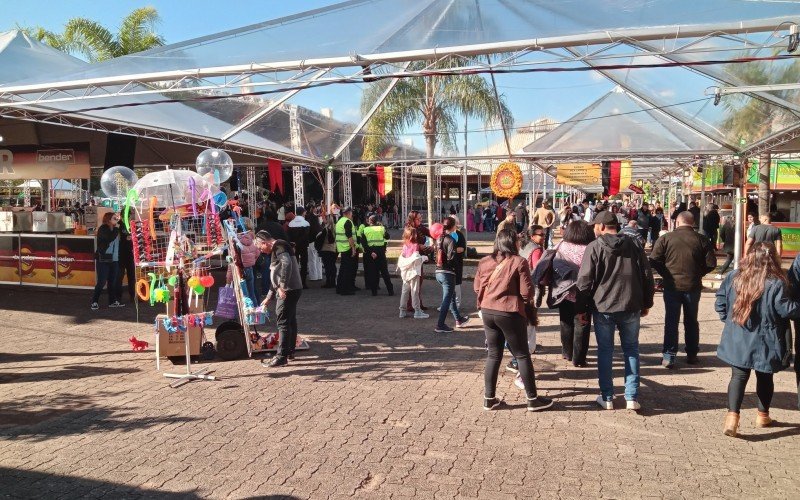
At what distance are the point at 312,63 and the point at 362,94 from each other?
8.01 metres

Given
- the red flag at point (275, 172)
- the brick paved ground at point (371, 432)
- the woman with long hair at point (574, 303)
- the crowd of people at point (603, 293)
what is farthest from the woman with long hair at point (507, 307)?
the red flag at point (275, 172)

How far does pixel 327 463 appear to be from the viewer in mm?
4465

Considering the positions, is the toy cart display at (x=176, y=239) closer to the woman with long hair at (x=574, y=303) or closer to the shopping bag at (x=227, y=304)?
the shopping bag at (x=227, y=304)

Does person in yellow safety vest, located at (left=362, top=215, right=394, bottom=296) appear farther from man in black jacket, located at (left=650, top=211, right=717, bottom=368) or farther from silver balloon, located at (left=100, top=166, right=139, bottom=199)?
man in black jacket, located at (left=650, top=211, right=717, bottom=368)

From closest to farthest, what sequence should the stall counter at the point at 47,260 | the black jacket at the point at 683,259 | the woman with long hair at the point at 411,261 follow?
the black jacket at the point at 683,259 < the woman with long hair at the point at 411,261 < the stall counter at the point at 47,260

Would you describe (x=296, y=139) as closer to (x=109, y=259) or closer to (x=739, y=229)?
(x=109, y=259)

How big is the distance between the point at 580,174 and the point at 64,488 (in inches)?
739

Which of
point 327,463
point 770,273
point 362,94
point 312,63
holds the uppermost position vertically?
point 362,94

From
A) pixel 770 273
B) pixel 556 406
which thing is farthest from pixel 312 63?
pixel 770 273

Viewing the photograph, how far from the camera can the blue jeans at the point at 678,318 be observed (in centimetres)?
675

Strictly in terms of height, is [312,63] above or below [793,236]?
above

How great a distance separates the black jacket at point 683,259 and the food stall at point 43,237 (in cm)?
1092

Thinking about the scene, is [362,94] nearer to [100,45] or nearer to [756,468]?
[756,468]

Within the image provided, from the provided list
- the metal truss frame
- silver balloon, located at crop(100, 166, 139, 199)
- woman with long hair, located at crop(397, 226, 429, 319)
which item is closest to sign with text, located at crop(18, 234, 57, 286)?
the metal truss frame
